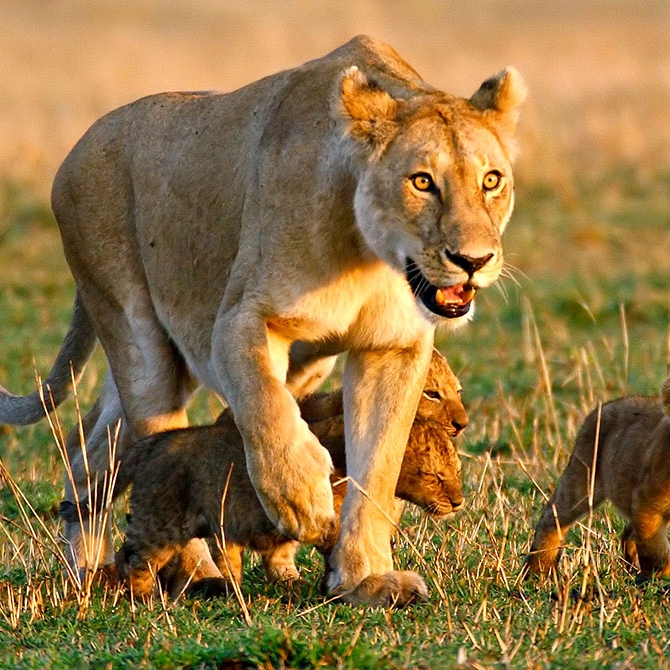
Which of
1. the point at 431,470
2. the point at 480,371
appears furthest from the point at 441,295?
the point at 480,371

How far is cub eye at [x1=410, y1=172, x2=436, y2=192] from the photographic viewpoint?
5.03 m

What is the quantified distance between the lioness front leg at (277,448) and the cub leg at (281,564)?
0.50 metres

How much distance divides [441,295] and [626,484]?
3.95 feet

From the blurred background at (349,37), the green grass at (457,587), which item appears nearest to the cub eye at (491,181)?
the green grass at (457,587)

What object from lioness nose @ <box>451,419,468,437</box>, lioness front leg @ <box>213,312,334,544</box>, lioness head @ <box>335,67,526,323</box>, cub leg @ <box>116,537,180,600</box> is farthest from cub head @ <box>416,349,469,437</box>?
cub leg @ <box>116,537,180,600</box>

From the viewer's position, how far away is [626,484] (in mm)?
5711

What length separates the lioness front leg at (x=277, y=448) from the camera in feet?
16.2

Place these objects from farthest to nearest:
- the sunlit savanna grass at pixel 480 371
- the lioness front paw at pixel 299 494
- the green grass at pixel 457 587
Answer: the lioness front paw at pixel 299 494 < the sunlit savanna grass at pixel 480 371 < the green grass at pixel 457 587

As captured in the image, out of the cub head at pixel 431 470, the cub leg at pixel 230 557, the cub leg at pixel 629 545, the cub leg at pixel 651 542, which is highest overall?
the cub head at pixel 431 470

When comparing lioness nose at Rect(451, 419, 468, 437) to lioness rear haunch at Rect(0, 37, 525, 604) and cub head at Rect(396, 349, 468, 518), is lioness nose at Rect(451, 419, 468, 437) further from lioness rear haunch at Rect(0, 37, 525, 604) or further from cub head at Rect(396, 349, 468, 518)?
lioness rear haunch at Rect(0, 37, 525, 604)

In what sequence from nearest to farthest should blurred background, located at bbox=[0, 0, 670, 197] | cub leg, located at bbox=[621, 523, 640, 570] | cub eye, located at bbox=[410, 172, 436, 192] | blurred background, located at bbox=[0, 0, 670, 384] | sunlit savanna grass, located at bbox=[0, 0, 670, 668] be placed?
1. sunlit savanna grass, located at bbox=[0, 0, 670, 668]
2. cub eye, located at bbox=[410, 172, 436, 192]
3. cub leg, located at bbox=[621, 523, 640, 570]
4. blurred background, located at bbox=[0, 0, 670, 384]
5. blurred background, located at bbox=[0, 0, 670, 197]

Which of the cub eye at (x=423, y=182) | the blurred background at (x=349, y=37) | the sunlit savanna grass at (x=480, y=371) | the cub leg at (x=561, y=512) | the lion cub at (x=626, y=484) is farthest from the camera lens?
the blurred background at (x=349, y=37)

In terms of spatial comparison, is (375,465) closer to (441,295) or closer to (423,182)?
(441,295)

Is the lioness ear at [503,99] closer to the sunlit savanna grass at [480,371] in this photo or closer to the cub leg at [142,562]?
the sunlit savanna grass at [480,371]
